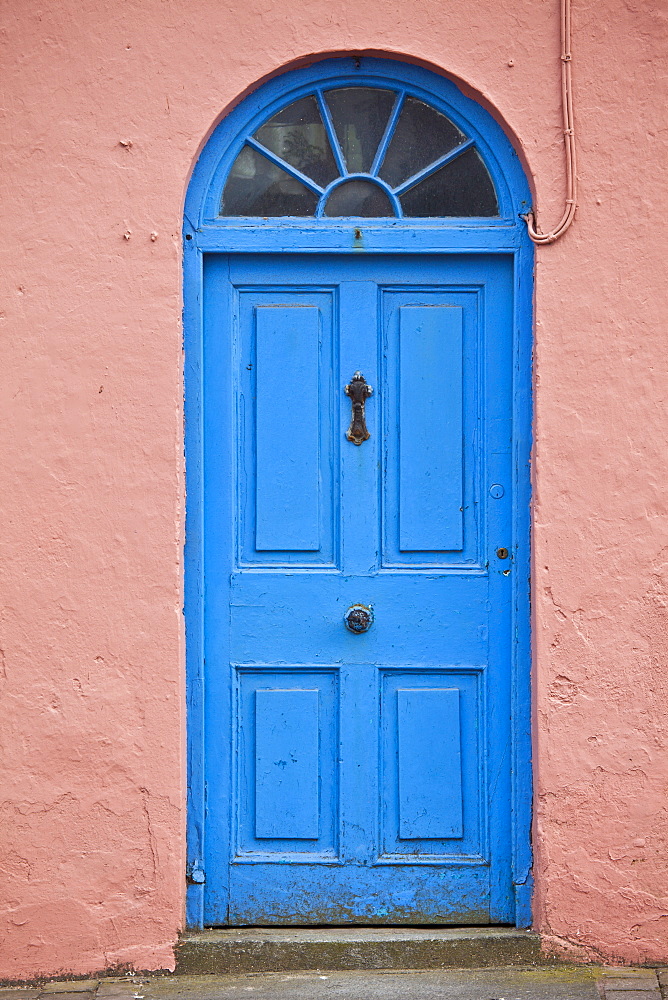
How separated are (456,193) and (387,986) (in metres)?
2.77

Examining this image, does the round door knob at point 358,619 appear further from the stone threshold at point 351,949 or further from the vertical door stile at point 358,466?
the stone threshold at point 351,949

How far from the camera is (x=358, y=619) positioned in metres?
3.35

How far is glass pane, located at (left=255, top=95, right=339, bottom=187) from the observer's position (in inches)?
134

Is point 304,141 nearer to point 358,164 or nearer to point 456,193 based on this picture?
point 358,164

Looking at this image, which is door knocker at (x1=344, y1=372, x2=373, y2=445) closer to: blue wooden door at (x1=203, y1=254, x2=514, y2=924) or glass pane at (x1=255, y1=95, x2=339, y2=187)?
blue wooden door at (x1=203, y1=254, x2=514, y2=924)

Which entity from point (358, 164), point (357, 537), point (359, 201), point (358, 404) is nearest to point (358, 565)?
point (357, 537)

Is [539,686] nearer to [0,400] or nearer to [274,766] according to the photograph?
[274,766]

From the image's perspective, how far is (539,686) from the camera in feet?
10.6

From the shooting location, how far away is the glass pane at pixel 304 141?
11.2 ft

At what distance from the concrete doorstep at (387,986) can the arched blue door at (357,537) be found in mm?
247

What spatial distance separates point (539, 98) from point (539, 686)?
205cm

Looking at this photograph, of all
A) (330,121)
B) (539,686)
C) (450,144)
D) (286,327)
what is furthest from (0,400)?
(539,686)

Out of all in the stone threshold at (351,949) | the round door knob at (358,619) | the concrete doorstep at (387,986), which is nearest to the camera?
the concrete doorstep at (387,986)

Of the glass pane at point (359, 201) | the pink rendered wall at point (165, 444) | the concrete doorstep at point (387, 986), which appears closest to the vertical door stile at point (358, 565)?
the glass pane at point (359, 201)
